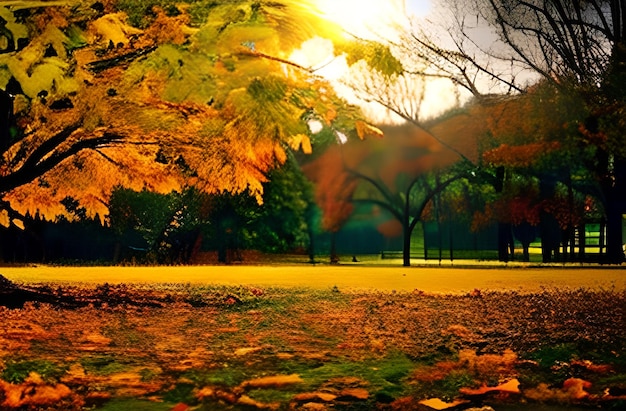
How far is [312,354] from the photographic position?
6945 mm

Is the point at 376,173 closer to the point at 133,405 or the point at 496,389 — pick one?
the point at 496,389

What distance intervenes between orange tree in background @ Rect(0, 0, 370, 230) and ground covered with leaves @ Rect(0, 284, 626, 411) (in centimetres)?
205

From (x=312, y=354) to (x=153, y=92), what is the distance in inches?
208

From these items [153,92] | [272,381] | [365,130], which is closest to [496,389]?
[272,381]

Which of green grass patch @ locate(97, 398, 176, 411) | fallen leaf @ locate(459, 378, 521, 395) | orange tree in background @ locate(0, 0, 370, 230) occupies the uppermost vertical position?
orange tree in background @ locate(0, 0, 370, 230)

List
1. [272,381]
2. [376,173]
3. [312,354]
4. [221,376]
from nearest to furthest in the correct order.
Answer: [272,381]
[221,376]
[312,354]
[376,173]

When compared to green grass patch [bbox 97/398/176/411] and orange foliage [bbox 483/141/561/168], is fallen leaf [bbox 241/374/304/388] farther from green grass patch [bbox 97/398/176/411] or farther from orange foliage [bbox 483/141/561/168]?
orange foliage [bbox 483/141/561/168]

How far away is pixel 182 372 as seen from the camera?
6.01 meters

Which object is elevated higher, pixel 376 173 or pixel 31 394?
pixel 376 173

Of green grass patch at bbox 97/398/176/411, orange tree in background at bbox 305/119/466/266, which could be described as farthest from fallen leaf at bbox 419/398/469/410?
orange tree in background at bbox 305/119/466/266

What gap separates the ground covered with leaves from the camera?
504 centimetres

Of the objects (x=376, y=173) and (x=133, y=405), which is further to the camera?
(x=376, y=173)

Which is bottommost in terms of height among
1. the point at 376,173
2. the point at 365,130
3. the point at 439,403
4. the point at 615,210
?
the point at 439,403

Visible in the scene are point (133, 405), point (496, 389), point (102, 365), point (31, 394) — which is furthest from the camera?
point (102, 365)
